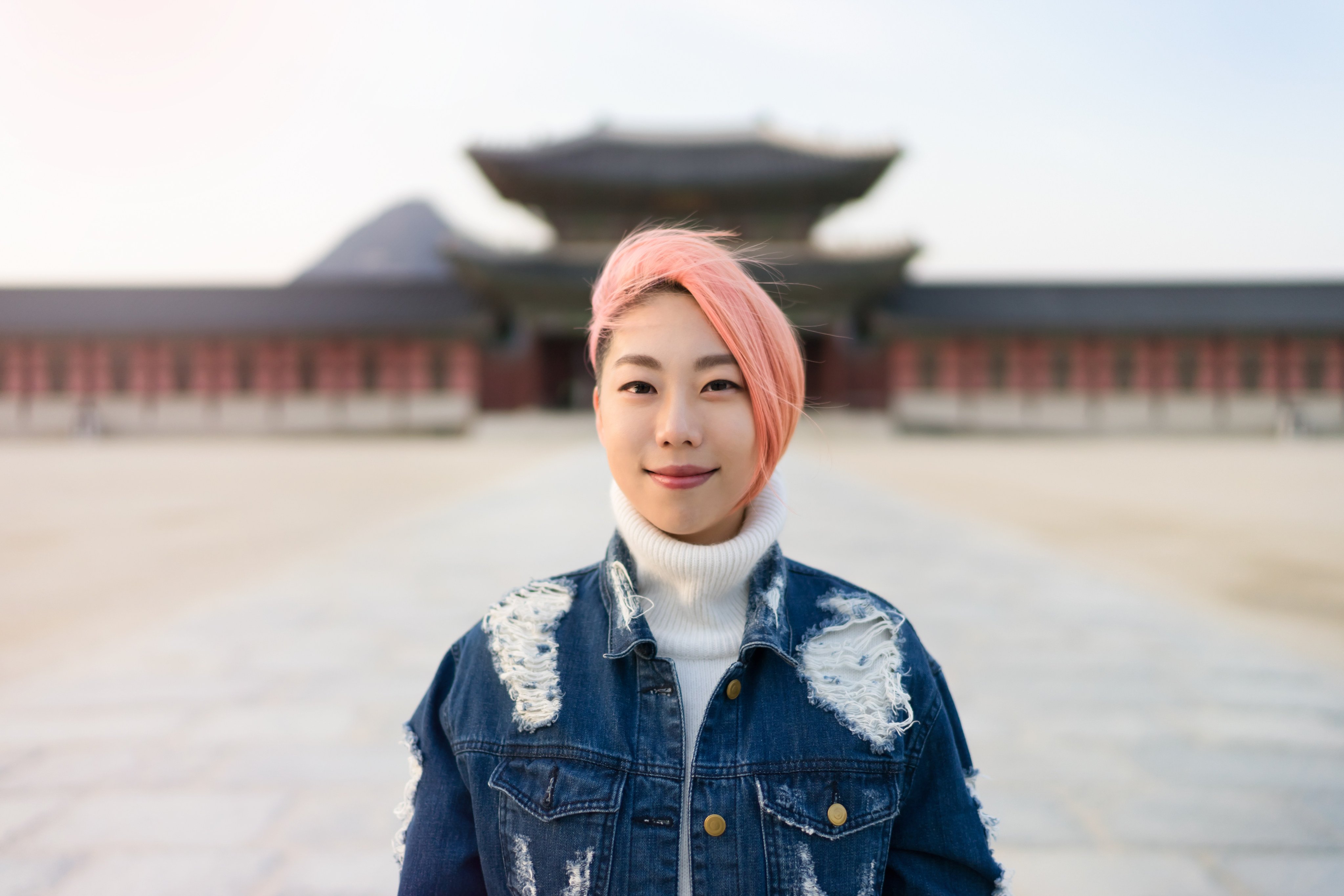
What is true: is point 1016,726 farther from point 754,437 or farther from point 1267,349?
point 1267,349

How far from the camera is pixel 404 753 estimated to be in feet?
9.26

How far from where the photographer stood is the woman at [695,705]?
1101 millimetres

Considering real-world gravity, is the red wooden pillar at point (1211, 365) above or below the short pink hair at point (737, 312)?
above

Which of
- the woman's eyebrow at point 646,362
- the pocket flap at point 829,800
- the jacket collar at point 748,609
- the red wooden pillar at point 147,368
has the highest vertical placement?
the red wooden pillar at point 147,368

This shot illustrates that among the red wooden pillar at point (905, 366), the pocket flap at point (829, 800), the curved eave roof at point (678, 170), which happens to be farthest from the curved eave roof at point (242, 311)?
the pocket flap at point (829, 800)

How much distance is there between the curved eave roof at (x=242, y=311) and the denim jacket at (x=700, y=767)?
23.2 m

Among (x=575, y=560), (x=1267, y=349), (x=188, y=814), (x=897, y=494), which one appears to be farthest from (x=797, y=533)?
(x=1267, y=349)

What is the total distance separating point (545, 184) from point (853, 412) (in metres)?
10.7

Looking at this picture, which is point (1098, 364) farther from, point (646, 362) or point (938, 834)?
point (646, 362)

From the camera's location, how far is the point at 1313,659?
12.6ft

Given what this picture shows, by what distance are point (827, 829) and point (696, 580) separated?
36cm

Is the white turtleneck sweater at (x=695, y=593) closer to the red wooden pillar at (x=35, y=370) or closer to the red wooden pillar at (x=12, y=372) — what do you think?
the red wooden pillar at (x=35, y=370)

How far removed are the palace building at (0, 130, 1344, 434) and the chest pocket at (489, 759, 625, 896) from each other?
2262cm

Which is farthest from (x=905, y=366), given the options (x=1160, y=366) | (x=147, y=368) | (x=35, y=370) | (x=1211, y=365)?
(x=35, y=370)
